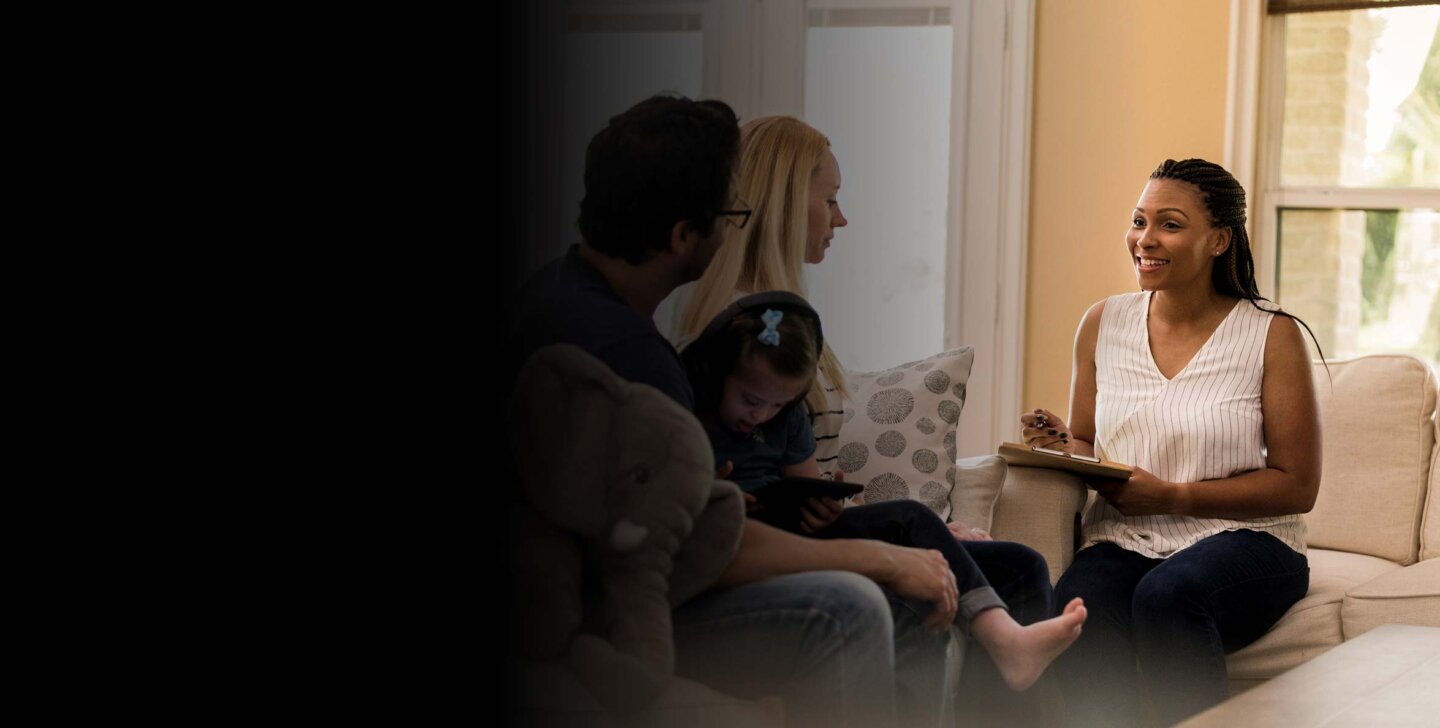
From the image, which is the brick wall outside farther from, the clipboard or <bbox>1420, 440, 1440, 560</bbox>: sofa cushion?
the clipboard

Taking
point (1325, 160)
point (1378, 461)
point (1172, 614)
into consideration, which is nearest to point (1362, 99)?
point (1325, 160)

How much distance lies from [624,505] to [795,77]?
233mm

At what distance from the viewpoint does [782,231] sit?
2.19 ft

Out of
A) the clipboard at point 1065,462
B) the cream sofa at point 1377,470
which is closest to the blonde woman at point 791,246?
the clipboard at point 1065,462

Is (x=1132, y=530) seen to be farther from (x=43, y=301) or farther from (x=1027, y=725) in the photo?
(x=43, y=301)

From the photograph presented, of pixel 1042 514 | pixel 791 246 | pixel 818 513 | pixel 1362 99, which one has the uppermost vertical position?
pixel 1362 99

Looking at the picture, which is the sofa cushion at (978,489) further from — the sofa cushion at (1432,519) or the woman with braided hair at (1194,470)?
the sofa cushion at (1432,519)

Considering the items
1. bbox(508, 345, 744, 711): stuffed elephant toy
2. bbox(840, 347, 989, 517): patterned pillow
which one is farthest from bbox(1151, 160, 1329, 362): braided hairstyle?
bbox(508, 345, 744, 711): stuffed elephant toy

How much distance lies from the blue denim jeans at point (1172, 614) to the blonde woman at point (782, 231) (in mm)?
959

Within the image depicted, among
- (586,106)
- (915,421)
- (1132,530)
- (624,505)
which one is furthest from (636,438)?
(1132,530)

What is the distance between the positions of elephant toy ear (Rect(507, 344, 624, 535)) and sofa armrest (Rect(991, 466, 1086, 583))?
129cm

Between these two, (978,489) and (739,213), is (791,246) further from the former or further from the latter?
(978,489)

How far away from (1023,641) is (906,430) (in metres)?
0.37

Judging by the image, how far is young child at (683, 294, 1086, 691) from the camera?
65 cm
